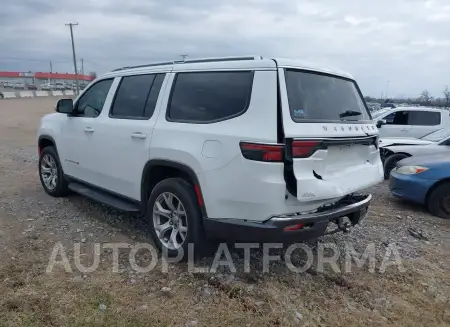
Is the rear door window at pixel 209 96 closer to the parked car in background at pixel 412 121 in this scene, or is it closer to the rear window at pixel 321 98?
the rear window at pixel 321 98

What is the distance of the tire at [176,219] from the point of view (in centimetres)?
362

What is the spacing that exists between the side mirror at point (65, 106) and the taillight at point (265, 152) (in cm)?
322

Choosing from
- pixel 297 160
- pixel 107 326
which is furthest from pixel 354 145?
pixel 107 326

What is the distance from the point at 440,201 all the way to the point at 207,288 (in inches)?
161

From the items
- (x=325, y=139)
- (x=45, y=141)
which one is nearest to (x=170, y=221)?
(x=325, y=139)

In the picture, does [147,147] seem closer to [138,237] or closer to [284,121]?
[138,237]

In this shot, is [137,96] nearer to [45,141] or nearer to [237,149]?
[237,149]

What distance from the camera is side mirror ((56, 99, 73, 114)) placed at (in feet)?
17.5

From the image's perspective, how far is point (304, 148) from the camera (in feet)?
10.4

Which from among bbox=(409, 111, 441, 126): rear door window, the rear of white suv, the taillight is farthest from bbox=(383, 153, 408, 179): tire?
the taillight

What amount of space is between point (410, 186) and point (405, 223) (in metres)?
0.83

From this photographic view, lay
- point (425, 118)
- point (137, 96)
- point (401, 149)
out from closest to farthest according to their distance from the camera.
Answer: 1. point (137, 96)
2. point (401, 149)
3. point (425, 118)

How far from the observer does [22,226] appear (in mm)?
4844

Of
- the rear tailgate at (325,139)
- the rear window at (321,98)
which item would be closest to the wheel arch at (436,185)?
the rear tailgate at (325,139)
